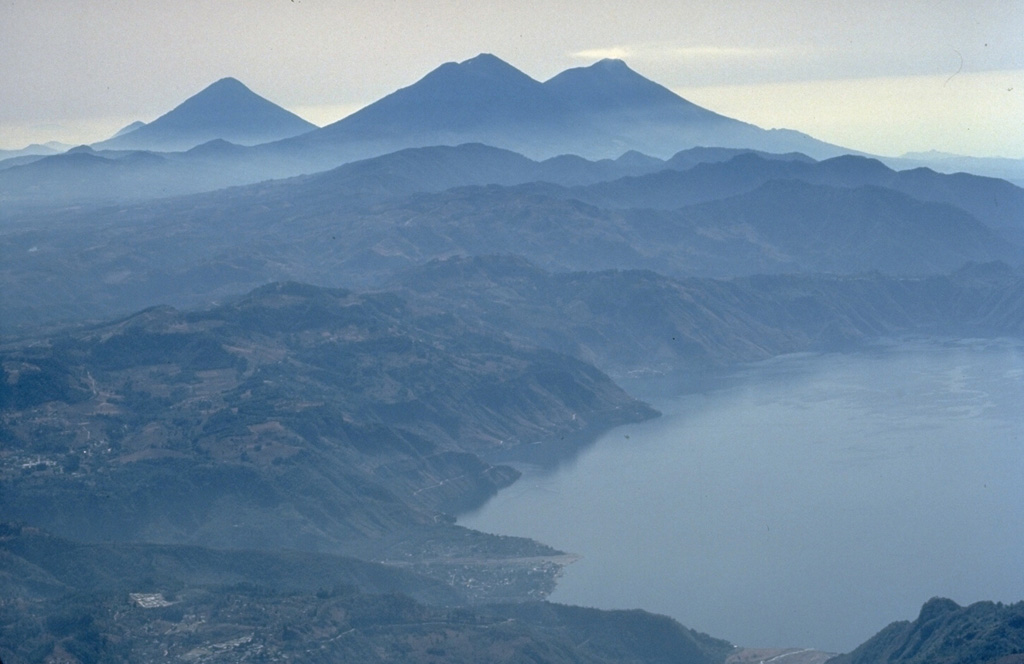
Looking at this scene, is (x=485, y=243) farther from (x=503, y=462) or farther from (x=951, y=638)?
(x=951, y=638)

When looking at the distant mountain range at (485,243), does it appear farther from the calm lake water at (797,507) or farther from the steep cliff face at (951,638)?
the steep cliff face at (951,638)

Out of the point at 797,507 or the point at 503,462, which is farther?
the point at 503,462

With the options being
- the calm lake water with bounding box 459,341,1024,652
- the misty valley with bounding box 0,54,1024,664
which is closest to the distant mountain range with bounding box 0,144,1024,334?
the misty valley with bounding box 0,54,1024,664

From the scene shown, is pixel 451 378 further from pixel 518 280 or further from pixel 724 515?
pixel 518 280

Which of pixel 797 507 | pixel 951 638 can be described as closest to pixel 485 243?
pixel 797 507

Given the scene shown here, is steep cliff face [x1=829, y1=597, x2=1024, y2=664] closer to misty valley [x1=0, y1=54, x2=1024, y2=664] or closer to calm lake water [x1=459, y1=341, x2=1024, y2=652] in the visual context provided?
misty valley [x1=0, y1=54, x2=1024, y2=664]

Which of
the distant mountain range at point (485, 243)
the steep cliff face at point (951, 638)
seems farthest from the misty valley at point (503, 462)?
the distant mountain range at point (485, 243)

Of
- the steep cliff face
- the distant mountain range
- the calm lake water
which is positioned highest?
the distant mountain range
